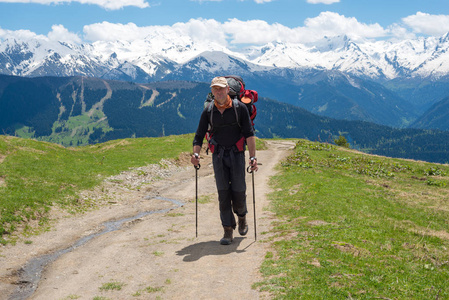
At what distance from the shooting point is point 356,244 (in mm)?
11523

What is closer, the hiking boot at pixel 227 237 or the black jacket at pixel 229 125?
the black jacket at pixel 229 125

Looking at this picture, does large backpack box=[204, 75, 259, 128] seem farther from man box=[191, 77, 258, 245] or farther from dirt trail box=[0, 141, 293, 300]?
dirt trail box=[0, 141, 293, 300]

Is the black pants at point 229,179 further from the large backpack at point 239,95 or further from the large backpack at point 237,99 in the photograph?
the large backpack at point 239,95

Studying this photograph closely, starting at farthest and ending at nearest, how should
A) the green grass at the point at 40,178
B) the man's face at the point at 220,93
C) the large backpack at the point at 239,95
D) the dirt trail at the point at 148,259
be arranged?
the green grass at the point at 40,178 → the large backpack at the point at 239,95 → the man's face at the point at 220,93 → the dirt trail at the point at 148,259

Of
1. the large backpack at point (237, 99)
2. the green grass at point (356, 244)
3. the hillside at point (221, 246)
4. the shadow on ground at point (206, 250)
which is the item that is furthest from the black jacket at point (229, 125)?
the green grass at point (356, 244)

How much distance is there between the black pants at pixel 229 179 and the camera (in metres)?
11.6

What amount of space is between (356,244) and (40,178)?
820 inches

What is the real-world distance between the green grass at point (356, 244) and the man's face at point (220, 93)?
522 centimetres

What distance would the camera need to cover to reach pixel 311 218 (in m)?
15.6

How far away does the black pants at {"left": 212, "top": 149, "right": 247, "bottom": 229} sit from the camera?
38.1 feet

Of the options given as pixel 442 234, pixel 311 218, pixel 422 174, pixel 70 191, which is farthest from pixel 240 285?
pixel 422 174

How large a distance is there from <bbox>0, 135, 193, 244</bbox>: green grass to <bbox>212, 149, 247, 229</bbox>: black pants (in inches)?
374

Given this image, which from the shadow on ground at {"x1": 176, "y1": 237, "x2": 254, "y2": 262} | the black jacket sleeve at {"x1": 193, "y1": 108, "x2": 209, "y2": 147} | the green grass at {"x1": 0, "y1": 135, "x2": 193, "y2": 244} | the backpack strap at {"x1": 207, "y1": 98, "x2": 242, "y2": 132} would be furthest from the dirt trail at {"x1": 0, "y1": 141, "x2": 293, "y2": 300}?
the backpack strap at {"x1": 207, "y1": 98, "x2": 242, "y2": 132}

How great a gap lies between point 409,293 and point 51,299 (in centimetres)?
893
